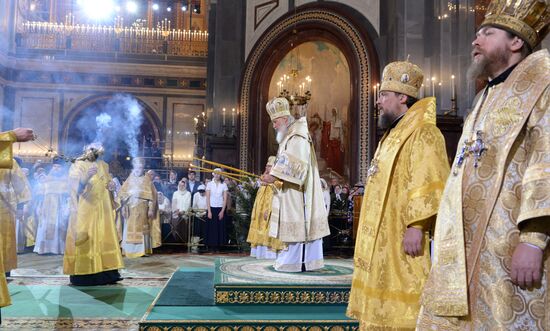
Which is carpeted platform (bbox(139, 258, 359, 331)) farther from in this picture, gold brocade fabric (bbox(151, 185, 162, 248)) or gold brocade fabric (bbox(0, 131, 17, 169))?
gold brocade fabric (bbox(151, 185, 162, 248))

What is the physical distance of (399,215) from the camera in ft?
10.1

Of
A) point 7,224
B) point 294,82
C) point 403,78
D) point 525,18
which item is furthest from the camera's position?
point 294,82

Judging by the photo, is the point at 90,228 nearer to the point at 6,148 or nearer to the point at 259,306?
the point at 6,148

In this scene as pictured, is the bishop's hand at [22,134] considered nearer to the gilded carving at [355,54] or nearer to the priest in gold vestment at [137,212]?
the priest in gold vestment at [137,212]

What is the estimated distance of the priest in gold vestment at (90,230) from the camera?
21.4 ft

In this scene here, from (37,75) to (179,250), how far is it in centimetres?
1271

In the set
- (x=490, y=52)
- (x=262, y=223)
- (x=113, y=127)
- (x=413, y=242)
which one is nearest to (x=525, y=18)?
(x=490, y=52)

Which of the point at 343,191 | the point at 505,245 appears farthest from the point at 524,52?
the point at 343,191

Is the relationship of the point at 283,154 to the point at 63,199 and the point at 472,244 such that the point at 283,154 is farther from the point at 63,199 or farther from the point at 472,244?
the point at 63,199

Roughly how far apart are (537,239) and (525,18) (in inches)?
36.9

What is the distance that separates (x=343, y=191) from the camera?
474 inches

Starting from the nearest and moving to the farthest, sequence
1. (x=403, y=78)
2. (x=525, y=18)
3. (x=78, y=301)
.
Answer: (x=525, y=18) < (x=403, y=78) < (x=78, y=301)

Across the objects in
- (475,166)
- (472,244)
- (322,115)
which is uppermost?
(322,115)

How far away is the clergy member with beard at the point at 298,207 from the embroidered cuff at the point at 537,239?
3.83 m
